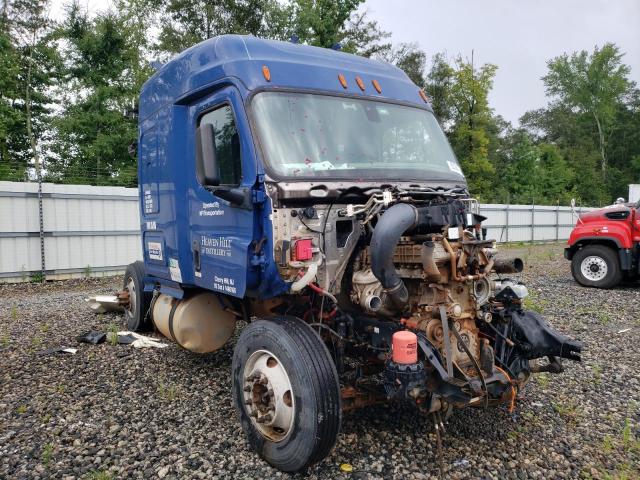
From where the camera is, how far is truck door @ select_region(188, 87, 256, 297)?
3.85 metres

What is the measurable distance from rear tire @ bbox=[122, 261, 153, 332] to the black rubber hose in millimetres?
4236

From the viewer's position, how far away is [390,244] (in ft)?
10.7

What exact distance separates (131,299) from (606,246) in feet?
29.8

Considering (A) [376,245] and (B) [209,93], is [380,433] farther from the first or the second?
(B) [209,93]

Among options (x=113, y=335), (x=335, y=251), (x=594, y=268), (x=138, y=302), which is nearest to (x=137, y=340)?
(x=113, y=335)

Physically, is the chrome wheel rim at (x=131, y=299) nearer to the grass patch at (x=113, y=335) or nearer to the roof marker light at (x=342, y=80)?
the grass patch at (x=113, y=335)

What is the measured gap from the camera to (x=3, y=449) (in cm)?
378

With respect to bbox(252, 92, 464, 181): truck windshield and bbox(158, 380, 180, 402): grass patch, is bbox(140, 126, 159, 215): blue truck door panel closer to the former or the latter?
bbox(158, 380, 180, 402): grass patch

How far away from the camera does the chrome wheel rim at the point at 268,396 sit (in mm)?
3428

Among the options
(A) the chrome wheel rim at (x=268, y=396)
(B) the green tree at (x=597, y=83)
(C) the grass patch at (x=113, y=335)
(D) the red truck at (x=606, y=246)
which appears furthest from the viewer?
(B) the green tree at (x=597, y=83)

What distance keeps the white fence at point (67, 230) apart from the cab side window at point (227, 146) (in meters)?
9.07

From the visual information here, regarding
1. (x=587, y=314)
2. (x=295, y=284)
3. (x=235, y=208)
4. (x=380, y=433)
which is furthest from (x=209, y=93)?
(x=587, y=314)

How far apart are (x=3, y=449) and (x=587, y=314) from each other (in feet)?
25.5

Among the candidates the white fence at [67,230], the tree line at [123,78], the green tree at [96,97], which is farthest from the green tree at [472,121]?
the white fence at [67,230]
